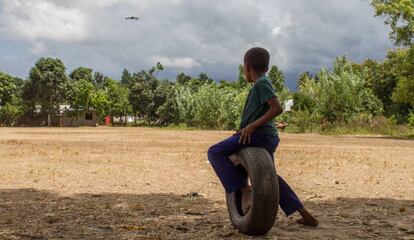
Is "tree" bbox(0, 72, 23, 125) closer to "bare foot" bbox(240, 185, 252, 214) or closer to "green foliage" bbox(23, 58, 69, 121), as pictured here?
"green foliage" bbox(23, 58, 69, 121)

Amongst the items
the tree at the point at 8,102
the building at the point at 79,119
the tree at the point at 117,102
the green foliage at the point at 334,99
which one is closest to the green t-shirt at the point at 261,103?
the green foliage at the point at 334,99

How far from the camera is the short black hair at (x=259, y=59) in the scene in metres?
5.20

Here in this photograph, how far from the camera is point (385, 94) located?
6006 cm

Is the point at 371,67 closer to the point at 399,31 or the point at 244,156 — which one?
the point at 399,31

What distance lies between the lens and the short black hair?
520 cm

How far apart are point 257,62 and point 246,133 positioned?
0.77 meters

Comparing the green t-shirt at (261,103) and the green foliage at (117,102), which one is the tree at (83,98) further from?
the green t-shirt at (261,103)

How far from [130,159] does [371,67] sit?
55.7 m

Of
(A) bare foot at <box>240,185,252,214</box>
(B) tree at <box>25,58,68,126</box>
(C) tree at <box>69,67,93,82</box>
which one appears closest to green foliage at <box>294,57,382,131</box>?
(B) tree at <box>25,58,68,126</box>

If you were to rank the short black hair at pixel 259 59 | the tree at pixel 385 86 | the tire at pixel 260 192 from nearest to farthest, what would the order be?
1. the tire at pixel 260 192
2. the short black hair at pixel 259 59
3. the tree at pixel 385 86

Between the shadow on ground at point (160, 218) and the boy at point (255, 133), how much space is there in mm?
338

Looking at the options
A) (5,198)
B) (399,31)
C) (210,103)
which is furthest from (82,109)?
(5,198)

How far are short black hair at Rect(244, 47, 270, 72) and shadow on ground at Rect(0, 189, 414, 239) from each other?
1614mm

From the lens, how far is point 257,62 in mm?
5199
